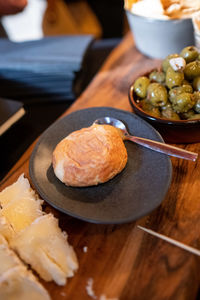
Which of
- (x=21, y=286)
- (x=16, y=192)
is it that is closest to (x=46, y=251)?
(x=21, y=286)

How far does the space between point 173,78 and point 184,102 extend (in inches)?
3.5

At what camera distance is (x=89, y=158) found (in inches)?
25.9

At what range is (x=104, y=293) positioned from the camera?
0.53 metres

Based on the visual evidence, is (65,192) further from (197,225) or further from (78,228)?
(197,225)

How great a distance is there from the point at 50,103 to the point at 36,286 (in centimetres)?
90

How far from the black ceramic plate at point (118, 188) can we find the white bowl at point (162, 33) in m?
0.50

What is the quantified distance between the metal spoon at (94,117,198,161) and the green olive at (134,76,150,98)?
0.12 m

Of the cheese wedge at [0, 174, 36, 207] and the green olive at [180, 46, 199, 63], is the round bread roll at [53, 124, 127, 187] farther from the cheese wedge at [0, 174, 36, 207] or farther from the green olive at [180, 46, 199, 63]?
the green olive at [180, 46, 199, 63]

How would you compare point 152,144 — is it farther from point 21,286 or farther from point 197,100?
point 21,286

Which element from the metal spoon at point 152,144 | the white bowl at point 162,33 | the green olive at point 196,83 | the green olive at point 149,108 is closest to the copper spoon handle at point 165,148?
the metal spoon at point 152,144

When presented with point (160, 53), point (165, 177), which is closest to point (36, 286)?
point (165, 177)

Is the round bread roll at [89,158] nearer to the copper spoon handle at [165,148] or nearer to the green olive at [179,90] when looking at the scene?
the copper spoon handle at [165,148]

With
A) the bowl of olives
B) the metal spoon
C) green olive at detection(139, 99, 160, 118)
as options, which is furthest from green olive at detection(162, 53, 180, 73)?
the metal spoon

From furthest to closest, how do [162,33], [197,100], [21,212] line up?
1. [162,33]
2. [197,100]
3. [21,212]
